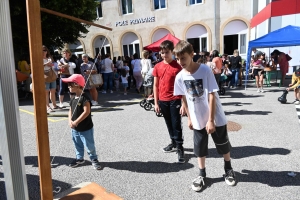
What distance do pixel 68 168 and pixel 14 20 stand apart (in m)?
9.09

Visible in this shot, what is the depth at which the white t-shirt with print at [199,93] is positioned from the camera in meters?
2.83

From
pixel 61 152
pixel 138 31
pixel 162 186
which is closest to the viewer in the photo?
pixel 162 186

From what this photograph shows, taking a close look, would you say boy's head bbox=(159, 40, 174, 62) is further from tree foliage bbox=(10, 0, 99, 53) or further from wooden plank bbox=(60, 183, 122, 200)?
tree foliage bbox=(10, 0, 99, 53)

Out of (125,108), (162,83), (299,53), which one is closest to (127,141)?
(162,83)

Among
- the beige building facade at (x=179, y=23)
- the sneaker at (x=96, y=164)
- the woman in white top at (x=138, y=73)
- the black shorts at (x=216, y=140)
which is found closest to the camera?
the black shorts at (x=216, y=140)

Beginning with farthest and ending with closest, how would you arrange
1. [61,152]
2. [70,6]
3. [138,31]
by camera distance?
1. [138,31]
2. [70,6]
3. [61,152]

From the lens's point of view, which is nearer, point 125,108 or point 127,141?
point 127,141

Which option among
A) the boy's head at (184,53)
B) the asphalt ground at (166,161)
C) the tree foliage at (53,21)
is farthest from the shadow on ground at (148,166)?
the tree foliage at (53,21)

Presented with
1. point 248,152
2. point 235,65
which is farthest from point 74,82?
point 235,65

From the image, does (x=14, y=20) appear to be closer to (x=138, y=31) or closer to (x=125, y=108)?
(x=125, y=108)

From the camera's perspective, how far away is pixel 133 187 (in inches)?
125

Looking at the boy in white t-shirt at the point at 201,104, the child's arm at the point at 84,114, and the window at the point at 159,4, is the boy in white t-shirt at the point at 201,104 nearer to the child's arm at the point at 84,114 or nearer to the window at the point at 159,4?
the child's arm at the point at 84,114

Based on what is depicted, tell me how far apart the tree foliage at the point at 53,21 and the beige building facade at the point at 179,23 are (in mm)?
6879

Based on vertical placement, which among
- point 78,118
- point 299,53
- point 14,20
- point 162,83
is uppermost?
point 14,20
